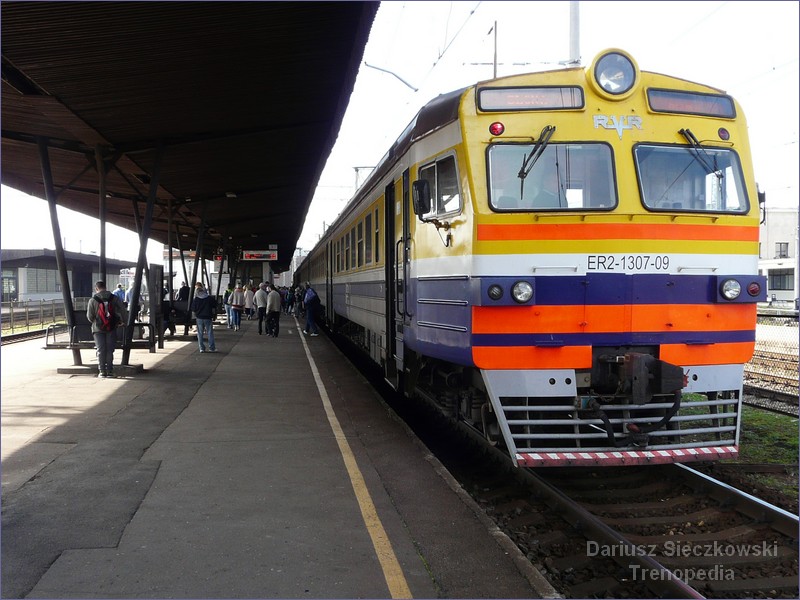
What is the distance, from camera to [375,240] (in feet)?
32.9

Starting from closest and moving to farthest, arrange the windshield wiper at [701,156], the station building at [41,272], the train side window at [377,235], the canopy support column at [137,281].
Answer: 1. the windshield wiper at [701,156]
2. the train side window at [377,235]
3. the canopy support column at [137,281]
4. the station building at [41,272]

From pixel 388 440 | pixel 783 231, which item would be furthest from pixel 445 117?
pixel 783 231

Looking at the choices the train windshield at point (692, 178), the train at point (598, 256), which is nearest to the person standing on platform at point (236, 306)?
the train at point (598, 256)

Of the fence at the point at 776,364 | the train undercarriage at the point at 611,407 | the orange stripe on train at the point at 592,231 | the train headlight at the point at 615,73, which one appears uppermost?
the train headlight at the point at 615,73

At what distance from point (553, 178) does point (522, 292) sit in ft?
3.49

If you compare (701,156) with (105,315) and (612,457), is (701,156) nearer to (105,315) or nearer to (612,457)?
(612,457)

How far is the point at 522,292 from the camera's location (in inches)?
216

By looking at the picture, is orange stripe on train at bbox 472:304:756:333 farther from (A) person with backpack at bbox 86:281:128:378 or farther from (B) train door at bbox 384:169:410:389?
(A) person with backpack at bbox 86:281:128:378

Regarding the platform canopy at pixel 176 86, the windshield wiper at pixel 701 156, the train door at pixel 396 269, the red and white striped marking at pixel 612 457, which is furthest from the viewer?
the train door at pixel 396 269

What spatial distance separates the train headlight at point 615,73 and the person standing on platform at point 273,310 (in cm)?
1538

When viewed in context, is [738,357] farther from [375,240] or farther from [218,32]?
[218,32]

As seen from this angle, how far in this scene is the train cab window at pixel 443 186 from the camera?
5.99 m

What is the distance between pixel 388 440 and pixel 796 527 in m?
4.19

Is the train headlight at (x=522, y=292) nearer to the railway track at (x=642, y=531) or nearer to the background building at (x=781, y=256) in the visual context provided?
the railway track at (x=642, y=531)
